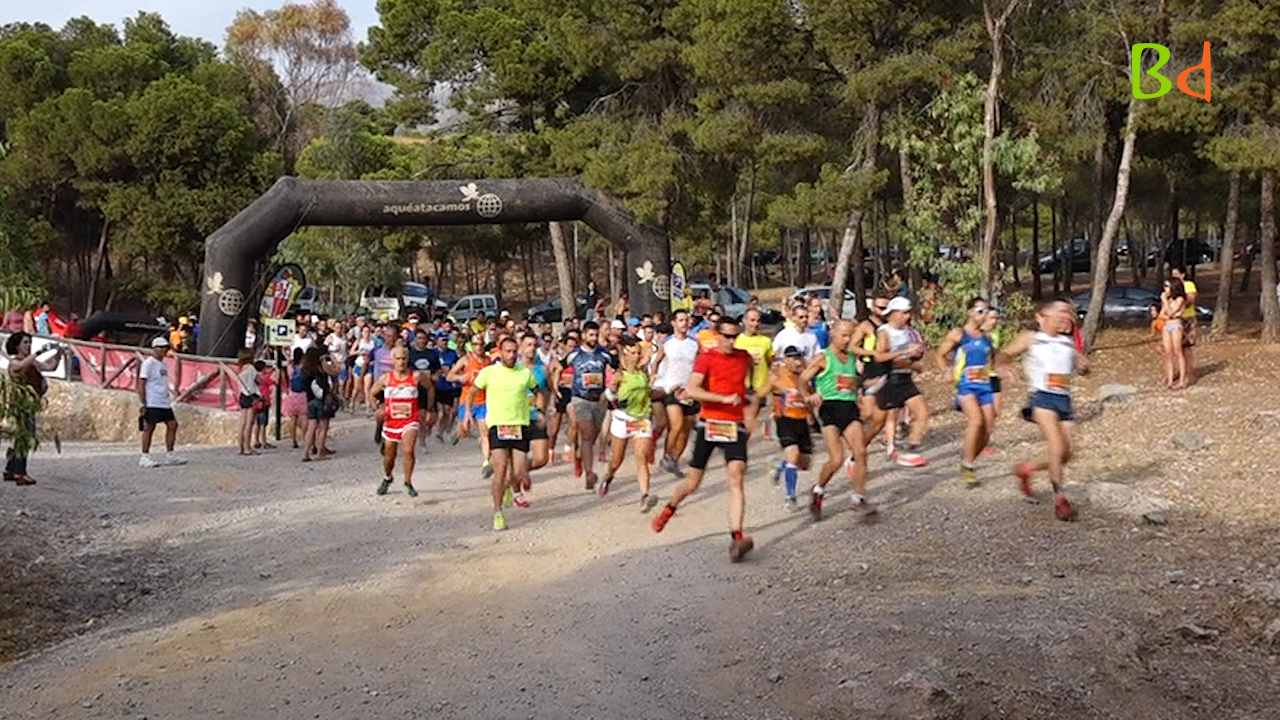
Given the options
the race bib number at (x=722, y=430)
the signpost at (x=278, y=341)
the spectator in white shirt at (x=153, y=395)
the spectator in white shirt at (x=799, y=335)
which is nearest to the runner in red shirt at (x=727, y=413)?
the race bib number at (x=722, y=430)

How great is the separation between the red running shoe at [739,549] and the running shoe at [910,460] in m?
4.13

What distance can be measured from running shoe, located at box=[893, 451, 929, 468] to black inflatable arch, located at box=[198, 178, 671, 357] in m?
11.8

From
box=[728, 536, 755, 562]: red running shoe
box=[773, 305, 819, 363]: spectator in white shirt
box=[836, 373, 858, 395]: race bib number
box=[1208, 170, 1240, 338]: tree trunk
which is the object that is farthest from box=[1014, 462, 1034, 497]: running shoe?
box=[1208, 170, 1240, 338]: tree trunk

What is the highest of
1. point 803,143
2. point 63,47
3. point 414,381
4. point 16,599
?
point 63,47

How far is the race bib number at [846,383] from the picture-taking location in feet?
35.3

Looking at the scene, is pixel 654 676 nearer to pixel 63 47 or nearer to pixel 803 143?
pixel 803 143

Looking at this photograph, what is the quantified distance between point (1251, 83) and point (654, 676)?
17.4 m

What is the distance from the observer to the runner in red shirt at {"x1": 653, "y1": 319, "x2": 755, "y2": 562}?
9.66 m

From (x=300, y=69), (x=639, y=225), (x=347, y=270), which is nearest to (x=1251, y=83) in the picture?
(x=639, y=225)

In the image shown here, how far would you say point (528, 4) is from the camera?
2786 cm

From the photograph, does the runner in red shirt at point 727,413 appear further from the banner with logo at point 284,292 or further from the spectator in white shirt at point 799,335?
the banner with logo at point 284,292

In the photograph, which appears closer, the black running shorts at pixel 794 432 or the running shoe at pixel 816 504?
the black running shorts at pixel 794 432

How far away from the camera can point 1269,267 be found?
22.7 metres

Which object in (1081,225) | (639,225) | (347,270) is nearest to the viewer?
(639,225)
